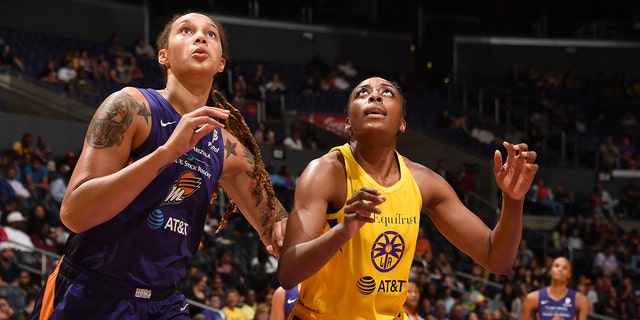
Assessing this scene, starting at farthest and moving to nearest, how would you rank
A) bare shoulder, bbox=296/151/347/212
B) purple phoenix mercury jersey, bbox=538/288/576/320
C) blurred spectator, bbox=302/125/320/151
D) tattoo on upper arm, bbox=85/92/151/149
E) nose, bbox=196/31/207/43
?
blurred spectator, bbox=302/125/320/151
purple phoenix mercury jersey, bbox=538/288/576/320
bare shoulder, bbox=296/151/347/212
nose, bbox=196/31/207/43
tattoo on upper arm, bbox=85/92/151/149

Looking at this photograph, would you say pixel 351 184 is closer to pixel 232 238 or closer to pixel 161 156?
pixel 161 156

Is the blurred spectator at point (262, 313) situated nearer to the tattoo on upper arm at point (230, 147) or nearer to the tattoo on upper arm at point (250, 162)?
the tattoo on upper arm at point (250, 162)

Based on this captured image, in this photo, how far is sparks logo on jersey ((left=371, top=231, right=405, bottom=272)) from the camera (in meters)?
4.21

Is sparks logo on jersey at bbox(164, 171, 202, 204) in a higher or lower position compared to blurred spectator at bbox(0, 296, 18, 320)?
higher

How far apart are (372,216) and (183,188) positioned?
88cm

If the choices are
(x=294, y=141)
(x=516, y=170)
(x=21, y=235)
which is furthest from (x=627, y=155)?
(x=516, y=170)

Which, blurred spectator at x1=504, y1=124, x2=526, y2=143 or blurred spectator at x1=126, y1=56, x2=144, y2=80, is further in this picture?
blurred spectator at x1=504, y1=124, x2=526, y2=143

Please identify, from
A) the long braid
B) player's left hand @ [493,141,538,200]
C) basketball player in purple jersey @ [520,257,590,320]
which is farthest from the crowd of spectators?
player's left hand @ [493,141,538,200]

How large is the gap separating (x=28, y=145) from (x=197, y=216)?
960 cm

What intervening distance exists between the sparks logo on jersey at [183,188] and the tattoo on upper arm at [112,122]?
0.33 metres

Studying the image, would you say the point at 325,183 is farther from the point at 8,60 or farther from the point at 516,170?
the point at 8,60

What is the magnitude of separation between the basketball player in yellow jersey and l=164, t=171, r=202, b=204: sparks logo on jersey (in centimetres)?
48

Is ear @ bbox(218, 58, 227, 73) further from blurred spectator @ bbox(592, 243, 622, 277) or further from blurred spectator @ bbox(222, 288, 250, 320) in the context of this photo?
blurred spectator @ bbox(592, 243, 622, 277)

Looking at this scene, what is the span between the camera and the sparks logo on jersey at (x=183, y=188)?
3.92 metres
